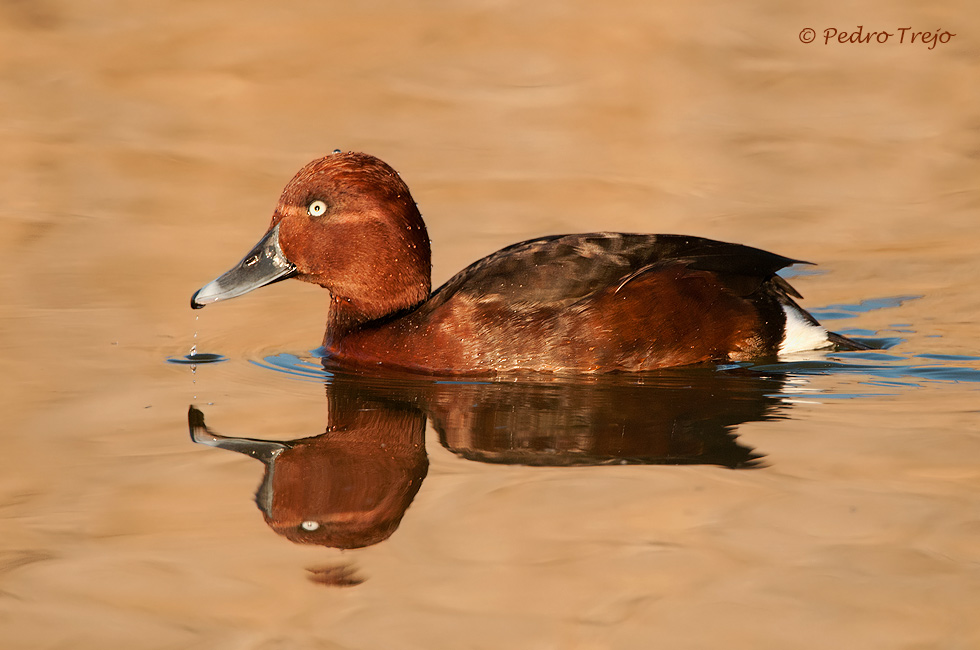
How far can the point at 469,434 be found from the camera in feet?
16.9

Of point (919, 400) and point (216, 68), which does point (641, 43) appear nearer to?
point (216, 68)

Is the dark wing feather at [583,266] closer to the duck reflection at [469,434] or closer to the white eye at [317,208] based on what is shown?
the duck reflection at [469,434]

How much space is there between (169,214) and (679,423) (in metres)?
4.95

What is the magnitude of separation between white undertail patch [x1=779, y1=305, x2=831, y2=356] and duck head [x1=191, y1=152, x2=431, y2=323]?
6.09 ft

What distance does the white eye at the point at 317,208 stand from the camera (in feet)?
20.6

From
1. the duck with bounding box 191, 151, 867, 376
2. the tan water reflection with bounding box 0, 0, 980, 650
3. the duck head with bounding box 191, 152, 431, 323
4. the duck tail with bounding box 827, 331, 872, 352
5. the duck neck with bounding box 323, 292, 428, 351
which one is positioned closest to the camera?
the tan water reflection with bounding box 0, 0, 980, 650

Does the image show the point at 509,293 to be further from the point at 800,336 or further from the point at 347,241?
the point at 800,336

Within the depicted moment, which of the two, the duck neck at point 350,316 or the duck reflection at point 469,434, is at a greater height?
the duck neck at point 350,316

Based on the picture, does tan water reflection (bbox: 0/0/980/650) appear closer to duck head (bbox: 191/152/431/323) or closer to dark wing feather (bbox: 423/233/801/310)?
duck head (bbox: 191/152/431/323)

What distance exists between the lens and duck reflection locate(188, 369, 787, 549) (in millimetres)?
4336

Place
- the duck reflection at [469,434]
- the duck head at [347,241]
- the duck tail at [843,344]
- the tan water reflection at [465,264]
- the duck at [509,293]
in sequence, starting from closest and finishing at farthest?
the tan water reflection at [465,264] < the duck reflection at [469,434] < the duck at [509,293] < the duck head at [347,241] < the duck tail at [843,344]

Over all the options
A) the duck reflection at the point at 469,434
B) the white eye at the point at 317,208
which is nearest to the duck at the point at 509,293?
the white eye at the point at 317,208

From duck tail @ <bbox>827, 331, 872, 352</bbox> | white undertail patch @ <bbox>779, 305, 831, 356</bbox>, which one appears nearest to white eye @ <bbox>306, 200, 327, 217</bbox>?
white undertail patch @ <bbox>779, 305, 831, 356</bbox>

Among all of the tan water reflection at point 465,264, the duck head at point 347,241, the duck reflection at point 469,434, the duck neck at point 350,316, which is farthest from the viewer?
the duck neck at point 350,316
